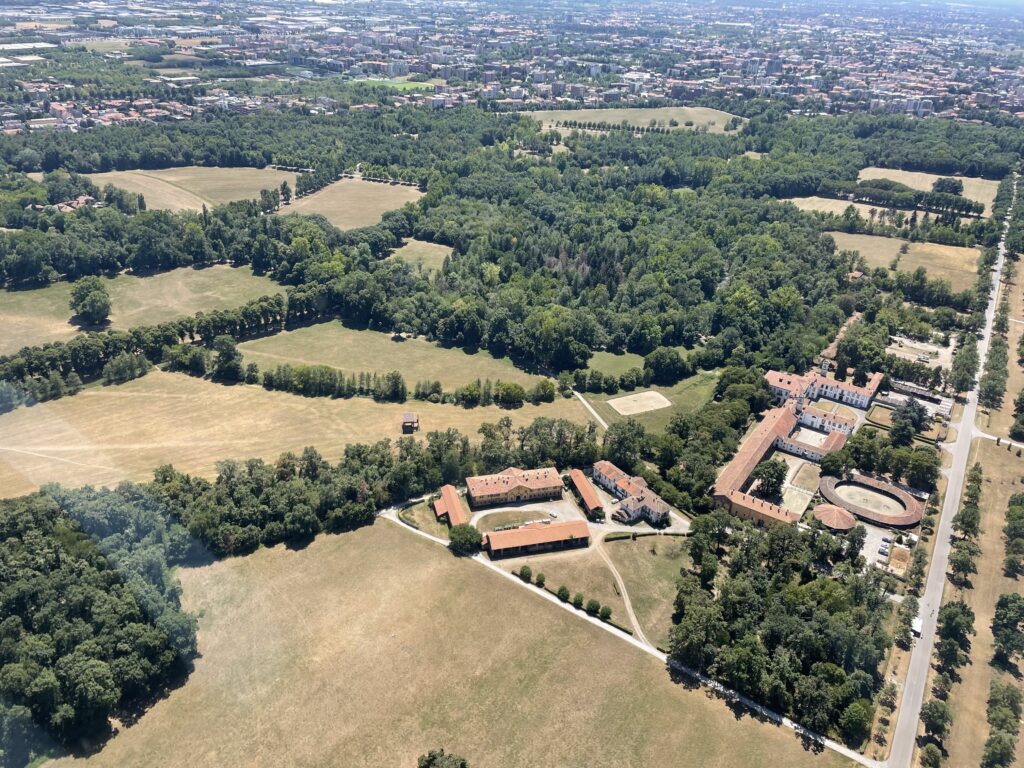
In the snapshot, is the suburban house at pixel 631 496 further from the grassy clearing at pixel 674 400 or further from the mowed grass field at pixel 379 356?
the mowed grass field at pixel 379 356

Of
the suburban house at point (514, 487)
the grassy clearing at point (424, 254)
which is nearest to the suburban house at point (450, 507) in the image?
the suburban house at point (514, 487)

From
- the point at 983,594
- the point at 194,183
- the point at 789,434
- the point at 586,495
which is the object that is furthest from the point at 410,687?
the point at 194,183

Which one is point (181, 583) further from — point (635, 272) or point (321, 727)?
point (635, 272)

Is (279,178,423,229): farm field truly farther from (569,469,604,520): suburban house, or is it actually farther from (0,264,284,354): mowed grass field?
(569,469,604,520): suburban house

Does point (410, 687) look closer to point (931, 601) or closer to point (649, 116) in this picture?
point (931, 601)

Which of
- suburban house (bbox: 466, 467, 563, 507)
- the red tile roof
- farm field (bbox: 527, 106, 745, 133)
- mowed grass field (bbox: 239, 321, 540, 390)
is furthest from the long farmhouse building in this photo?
farm field (bbox: 527, 106, 745, 133)
